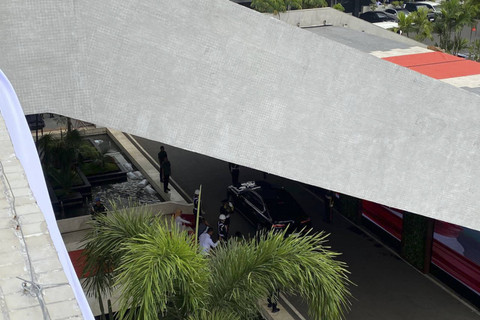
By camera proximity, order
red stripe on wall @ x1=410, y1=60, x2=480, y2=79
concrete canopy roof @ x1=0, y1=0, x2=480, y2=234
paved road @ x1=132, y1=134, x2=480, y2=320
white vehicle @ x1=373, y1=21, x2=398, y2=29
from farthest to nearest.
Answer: white vehicle @ x1=373, y1=21, x2=398, y2=29 < red stripe on wall @ x1=410, y1=60, x2=480, y2=79 < paved road @ x1=132, y1=134, x2=480, y2=320 < concrete canopy roof @ x1=0, y1=0, x2=480, y2=234

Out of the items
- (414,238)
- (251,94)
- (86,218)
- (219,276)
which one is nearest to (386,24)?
(414,238)

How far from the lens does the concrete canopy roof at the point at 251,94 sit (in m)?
12.1

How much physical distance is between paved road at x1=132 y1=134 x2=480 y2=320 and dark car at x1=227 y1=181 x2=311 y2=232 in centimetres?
49

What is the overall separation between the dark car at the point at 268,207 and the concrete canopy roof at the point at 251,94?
17.5 ft

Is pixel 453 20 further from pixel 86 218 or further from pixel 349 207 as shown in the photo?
pixel 86 218

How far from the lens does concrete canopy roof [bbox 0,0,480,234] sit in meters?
12.1

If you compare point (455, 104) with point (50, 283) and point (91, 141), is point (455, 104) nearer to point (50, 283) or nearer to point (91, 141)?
point (50, 283)

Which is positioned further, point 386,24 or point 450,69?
point 386,24

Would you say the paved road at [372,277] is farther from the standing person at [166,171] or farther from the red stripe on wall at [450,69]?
the red stripe on wall at [450,69]

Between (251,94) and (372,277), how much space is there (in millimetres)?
6597

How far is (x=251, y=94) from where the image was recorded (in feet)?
41.4

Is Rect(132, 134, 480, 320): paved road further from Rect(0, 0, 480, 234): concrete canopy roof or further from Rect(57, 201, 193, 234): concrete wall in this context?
Rect(0, 0, 480, 234): concrete canopy roof

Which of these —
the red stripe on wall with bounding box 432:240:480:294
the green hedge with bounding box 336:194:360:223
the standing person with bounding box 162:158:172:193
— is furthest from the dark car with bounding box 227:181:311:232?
the red stripe on wall with bounding box 432:240:480:294

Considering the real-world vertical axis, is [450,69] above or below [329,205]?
above
